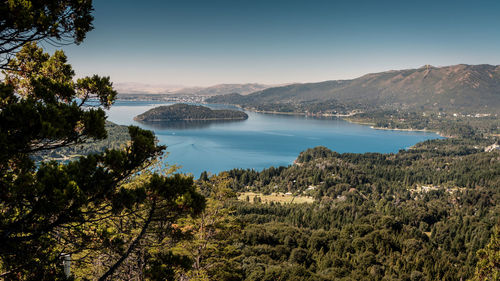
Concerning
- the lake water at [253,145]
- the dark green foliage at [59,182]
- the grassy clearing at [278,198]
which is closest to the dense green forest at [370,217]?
the grassy clearing at [278,198]

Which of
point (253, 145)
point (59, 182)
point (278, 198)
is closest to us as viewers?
point (59, 182)

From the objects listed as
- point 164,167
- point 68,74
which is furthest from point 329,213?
point 68,74

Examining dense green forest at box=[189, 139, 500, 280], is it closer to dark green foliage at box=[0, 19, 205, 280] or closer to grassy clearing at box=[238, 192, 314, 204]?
grassy clearing at box=[238, 192, 314, 204]

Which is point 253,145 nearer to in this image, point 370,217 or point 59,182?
point 370,217

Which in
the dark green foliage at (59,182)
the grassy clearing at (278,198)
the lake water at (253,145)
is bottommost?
the grassy clearing at (278,198)

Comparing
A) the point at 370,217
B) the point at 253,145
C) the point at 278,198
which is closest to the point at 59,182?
the point at 370,217

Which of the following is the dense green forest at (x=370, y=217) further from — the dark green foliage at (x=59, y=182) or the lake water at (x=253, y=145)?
the lake water at (x=253, y=145)

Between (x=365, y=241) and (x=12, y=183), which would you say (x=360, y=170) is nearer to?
(x=365, y=241)

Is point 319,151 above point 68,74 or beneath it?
beneath
